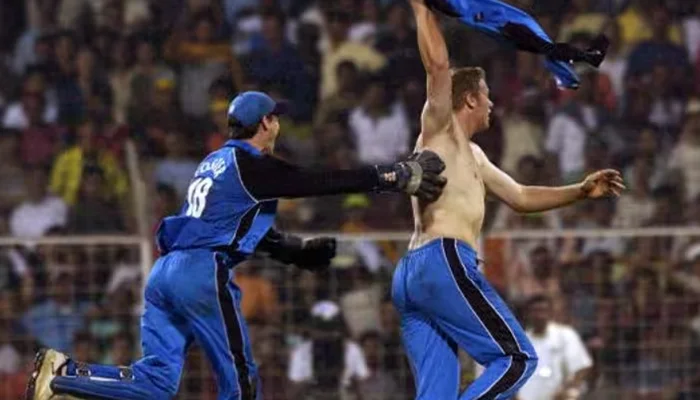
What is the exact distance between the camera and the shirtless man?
11.2 meters

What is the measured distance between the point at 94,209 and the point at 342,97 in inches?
107

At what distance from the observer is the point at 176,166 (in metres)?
17.0

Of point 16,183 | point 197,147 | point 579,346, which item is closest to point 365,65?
point 197,147

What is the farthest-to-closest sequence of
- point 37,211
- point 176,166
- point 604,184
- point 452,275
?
point 176,166 < point 37,211 < point 604,184 < point 452,275

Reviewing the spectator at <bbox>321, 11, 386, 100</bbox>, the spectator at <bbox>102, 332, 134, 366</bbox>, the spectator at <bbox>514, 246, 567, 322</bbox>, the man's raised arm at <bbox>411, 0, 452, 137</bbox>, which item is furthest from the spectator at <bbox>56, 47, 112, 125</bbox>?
the man's raised arm at <bbox>411, 0, 452, 137</bbox>

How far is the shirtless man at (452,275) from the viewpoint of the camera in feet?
36.9

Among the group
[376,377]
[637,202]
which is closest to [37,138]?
[376,377]

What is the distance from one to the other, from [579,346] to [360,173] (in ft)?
12.5

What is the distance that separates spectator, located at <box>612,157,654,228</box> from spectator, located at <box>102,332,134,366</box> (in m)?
3.44

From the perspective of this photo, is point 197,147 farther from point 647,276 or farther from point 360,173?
point 360,173

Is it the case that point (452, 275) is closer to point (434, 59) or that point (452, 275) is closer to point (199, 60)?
point (434, 59)

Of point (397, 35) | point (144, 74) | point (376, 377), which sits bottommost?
point (376, 377)

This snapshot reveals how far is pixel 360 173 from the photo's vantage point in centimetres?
1163

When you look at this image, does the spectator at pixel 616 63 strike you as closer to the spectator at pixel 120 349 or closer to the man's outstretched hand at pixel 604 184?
the spectator at pixel 120 349
